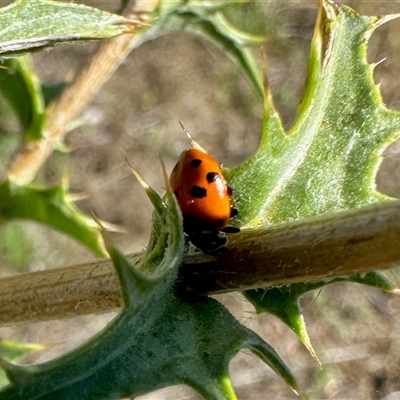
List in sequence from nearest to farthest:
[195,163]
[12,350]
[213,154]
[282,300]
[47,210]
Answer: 1. [282,300]
2. [195,163]
3. [12,350]
4. [47,210]
5. [213,154]

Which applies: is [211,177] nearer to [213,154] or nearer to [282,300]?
[282,300]

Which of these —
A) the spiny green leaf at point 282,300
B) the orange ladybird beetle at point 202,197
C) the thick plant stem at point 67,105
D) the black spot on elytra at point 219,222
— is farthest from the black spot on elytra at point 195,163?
the thick plant stem at point 67,105

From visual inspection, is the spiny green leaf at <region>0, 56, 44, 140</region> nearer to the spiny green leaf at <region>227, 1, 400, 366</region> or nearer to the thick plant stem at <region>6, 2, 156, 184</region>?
the thick plant stem at <region>6, 2, 156, 184</region>

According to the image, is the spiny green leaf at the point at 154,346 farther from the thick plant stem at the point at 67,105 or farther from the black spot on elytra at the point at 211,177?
the thick plant stem at the point at 67,105

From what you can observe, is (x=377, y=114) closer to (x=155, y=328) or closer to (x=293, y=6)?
(x=155, y=328)

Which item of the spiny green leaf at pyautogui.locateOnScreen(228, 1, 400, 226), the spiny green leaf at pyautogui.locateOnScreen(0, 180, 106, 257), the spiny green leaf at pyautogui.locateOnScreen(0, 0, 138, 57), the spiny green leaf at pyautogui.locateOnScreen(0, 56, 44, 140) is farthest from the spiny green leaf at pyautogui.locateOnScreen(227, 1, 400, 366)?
the spiny green leaf at pyautogui.locateOnScreen(0, 56, 44, 140)

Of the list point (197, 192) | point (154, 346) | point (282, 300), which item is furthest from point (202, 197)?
point (154, 346)
